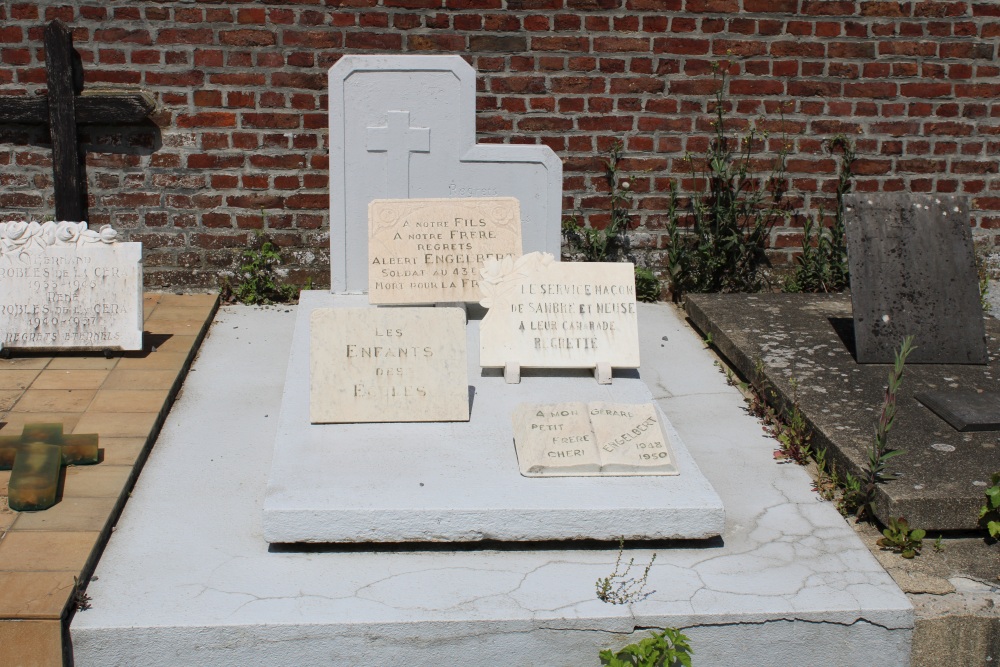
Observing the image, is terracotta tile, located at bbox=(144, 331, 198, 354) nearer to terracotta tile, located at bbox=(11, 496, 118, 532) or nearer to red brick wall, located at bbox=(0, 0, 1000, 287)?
red brick wall, located at bbox=(0, 0, 1000, 287)

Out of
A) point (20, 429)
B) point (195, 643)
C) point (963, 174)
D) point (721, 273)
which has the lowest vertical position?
point (195, 643)

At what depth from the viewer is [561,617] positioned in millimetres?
2854

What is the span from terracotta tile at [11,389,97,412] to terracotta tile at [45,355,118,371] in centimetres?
25

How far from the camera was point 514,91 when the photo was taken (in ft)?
18.5

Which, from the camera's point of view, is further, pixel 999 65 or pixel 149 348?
pixel 999 65

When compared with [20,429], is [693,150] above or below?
above

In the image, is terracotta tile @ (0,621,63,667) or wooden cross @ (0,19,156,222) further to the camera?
wooden cross @ (0,19,156,222)

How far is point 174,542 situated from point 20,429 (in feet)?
Answer: 3.53

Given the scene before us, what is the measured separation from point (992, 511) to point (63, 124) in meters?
4.65

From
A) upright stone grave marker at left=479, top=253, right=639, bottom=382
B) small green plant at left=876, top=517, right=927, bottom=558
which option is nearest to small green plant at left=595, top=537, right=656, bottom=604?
small green plant at left=876, top=517, right=927, bottom=558

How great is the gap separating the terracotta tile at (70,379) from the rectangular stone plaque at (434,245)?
4.16ft

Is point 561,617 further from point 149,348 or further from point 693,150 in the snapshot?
point 693,150

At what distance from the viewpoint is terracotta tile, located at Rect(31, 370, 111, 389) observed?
4.35 metres

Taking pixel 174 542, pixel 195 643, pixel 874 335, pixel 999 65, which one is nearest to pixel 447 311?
pixel 174 542
